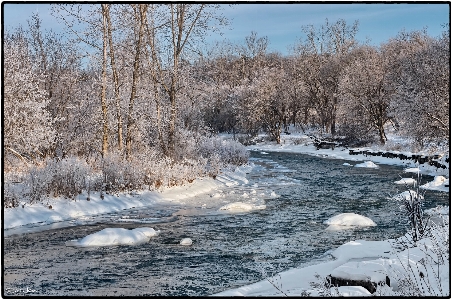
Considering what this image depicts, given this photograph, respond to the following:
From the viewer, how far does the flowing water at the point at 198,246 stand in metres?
6.94

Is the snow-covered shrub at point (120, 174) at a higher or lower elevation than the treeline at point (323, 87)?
lower

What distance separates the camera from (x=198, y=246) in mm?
9211

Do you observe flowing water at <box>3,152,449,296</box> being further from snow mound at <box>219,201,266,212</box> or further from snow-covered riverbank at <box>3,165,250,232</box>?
snow-covered riverbank at <box>3,165,250,232</box>

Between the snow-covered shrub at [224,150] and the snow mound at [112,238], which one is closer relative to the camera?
the snow mound at [112,238]

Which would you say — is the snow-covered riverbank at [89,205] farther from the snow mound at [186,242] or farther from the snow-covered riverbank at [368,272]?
the snow-covered riverbank at [368,272]

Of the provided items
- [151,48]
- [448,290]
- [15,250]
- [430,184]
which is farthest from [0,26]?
[430,184]

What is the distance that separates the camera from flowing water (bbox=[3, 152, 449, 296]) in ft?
22.8

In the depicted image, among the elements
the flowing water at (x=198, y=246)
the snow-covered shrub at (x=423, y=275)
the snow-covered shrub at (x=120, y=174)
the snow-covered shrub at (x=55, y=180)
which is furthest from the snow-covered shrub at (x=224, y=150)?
the snow-covered shrub at (x=423, y=275)

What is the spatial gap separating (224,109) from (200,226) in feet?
148

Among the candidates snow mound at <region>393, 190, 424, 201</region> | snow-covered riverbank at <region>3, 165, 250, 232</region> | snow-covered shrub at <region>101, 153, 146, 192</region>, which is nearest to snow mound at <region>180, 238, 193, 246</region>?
snow-covered riverbank at <region>3, 165, 250, 232</region>

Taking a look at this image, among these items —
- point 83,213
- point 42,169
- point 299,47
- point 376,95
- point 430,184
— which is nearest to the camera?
point 83,213

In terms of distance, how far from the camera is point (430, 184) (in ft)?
56.6

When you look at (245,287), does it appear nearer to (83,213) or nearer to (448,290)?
(448,290)

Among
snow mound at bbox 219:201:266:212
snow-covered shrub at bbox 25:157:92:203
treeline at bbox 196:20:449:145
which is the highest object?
treeline at bbox 196:20:449:145
